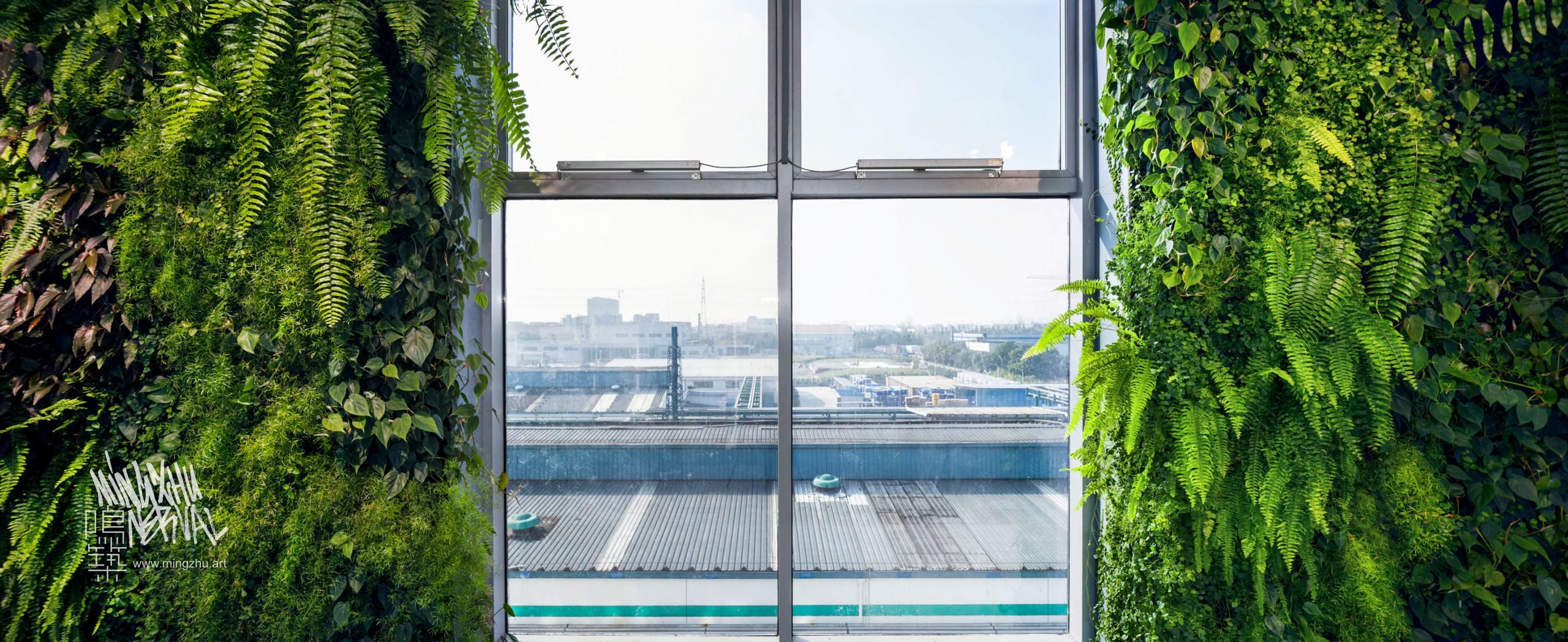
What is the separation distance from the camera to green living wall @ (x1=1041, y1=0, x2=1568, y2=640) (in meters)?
1.44

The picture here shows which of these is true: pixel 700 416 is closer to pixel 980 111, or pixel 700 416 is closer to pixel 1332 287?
pixel 980 111

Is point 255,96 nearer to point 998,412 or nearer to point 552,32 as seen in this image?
point 552,32

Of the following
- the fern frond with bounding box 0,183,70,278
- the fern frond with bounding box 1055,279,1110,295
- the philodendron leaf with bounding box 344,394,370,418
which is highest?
the fern frond with bounding box 0,183,70,278

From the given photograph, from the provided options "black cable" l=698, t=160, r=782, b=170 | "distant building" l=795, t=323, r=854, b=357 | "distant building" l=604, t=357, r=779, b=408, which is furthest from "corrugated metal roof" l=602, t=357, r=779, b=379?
"black cable" l=698, t=160, r=782, b=170

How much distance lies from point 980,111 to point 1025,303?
70cm

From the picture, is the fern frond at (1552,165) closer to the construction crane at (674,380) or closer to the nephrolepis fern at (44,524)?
the construction crane at (674,380)

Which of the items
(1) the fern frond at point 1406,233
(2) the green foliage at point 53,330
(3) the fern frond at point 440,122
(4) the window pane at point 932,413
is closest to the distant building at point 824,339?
(4) the window pane at point 932,413

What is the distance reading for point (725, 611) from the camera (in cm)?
196

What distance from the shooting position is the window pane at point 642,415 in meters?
1.96

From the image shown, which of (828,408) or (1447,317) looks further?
(828,408)

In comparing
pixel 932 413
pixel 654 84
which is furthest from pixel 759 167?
pixel 932 413

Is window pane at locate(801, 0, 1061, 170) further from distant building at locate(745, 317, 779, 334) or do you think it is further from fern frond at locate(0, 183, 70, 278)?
fern frond at locate(0, 183, 70, 278)

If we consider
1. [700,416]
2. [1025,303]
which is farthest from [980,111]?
[700,416]

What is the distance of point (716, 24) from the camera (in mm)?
1946
